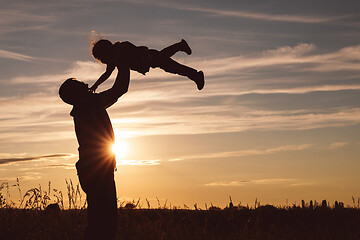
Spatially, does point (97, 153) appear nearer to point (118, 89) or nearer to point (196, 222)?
point (118, 89)

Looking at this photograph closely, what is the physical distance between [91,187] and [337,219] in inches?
254

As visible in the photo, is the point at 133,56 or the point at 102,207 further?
the point at 133,56

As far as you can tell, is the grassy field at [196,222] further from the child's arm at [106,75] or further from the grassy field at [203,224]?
the child's arm at [106,75]

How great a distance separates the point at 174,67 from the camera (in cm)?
761

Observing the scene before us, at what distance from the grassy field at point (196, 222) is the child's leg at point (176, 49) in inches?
118

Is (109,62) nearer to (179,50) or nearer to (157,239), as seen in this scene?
(179,50)

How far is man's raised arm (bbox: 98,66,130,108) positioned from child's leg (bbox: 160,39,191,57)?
5.02ft

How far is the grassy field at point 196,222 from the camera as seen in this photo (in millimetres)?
8031

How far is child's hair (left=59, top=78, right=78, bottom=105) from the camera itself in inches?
255

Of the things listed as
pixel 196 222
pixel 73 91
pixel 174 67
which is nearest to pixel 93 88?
pixel 73 91

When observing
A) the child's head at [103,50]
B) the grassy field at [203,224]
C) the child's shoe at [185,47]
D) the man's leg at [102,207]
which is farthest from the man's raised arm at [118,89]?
the grassy field at [203,224]

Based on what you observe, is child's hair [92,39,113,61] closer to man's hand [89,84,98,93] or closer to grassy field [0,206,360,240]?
man's hand [89,84,98,93]

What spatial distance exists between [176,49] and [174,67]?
462mm

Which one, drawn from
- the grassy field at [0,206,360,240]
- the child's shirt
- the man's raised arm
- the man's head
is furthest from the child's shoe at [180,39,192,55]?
the grassy field at [0,206,360,240]
